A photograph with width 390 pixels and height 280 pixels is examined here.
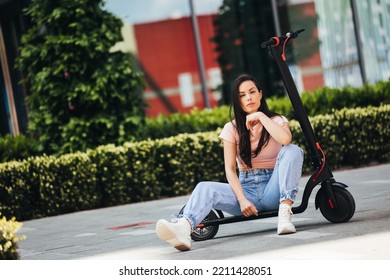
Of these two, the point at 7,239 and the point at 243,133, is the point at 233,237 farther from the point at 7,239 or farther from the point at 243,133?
the point at 7,239

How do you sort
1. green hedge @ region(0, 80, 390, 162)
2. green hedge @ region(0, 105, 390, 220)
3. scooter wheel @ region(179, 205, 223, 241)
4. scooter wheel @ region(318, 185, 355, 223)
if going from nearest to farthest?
scooter wheel @ region(318, 185, 355, 223) < scooter wheel @ region(179, 205, 223, 241) < green hedge @ region(0, 105, 390, 220) < green hedge @ region(0, 80, 390, 162)

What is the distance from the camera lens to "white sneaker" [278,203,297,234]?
5.58 metres

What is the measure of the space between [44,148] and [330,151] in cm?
396

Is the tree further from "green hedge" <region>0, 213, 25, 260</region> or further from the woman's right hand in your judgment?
"green hedge" <region>0, 213, 25, 260</region>

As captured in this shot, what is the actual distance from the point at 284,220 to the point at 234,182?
44 centimetres

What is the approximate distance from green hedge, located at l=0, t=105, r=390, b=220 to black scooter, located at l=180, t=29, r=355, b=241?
4.64 m

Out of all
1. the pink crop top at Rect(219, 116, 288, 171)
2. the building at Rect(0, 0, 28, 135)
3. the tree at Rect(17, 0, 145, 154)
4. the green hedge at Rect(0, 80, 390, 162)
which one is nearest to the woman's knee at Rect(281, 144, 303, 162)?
the pink crop top at Rect(219, 116, 288, 171)

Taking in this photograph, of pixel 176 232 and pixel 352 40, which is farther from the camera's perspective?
pixel 352 40

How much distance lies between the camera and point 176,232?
214 inches

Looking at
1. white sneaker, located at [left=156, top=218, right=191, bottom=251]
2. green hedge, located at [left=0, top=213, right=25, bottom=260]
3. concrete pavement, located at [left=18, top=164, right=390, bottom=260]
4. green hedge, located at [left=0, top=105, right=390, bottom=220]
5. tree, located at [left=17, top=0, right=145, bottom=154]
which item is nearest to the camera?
concrete pavement, located at [left=18, top=164, right=390, bottom=260]

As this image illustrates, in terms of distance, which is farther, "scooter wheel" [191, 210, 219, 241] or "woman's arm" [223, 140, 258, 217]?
"scooter wheel" [191, 210, 219, 241]

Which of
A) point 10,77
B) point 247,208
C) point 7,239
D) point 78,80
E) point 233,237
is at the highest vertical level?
point 10,77

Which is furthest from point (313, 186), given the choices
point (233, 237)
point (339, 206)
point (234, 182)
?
point (233, 237)

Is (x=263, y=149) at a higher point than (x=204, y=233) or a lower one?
higher
